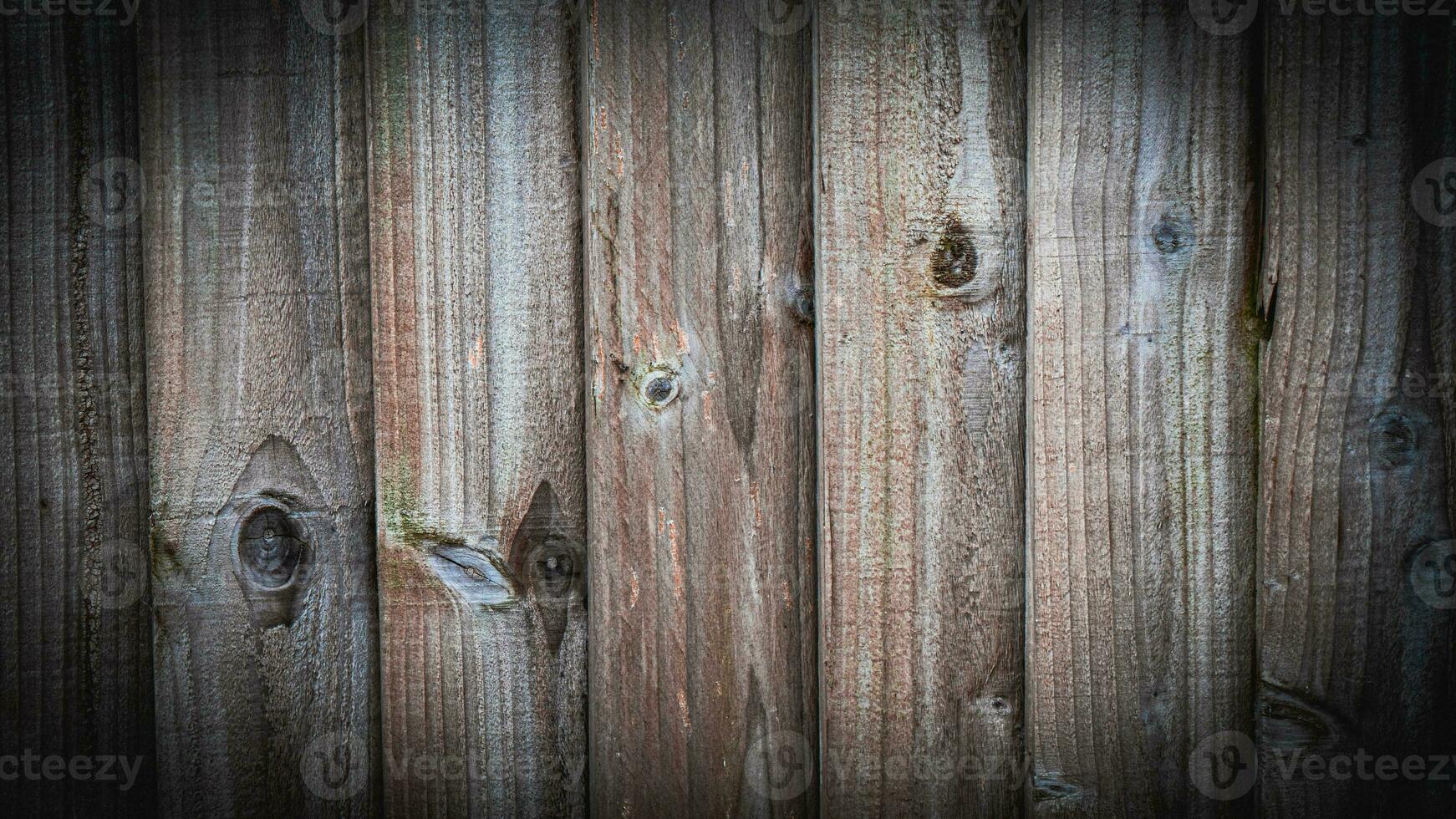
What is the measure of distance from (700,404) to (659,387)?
0.05 m

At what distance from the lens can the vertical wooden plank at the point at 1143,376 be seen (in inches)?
34.0

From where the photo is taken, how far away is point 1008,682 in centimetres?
91

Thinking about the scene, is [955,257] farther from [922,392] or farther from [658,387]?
[658,387]

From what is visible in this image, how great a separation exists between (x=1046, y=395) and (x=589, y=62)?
67 cm

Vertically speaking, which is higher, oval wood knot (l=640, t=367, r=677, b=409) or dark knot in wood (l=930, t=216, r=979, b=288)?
dark knot in wood (l=930, t=216, r=979, b=288)

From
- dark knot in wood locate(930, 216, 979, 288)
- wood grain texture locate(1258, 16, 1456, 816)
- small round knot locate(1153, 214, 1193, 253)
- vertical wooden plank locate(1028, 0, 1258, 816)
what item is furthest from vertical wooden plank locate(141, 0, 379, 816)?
wood grain texture locate(1258, 16, 1456, 816)

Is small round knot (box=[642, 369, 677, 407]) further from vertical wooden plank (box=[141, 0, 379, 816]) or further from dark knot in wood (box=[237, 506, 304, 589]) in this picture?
dark knot in wood (box=[237, 506, 304, 589])

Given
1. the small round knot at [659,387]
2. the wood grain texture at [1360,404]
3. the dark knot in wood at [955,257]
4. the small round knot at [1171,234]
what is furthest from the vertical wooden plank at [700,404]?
the wood grain texture at [1360,404]

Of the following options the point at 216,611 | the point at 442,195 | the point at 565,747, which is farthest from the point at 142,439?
the point at 565,747

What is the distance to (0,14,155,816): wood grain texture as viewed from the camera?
35.1 inches

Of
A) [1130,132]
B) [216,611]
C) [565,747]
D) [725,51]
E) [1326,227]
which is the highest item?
[725,51]

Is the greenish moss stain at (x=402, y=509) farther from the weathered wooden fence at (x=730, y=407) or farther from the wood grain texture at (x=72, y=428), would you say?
the wood grain texture at (x=72, y=428)

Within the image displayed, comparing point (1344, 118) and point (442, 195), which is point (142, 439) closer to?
Answer: point (442, 195)

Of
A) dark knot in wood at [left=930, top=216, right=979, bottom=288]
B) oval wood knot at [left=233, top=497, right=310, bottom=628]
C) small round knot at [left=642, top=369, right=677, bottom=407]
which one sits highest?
dark knot in wood at [left=930, top=216, right=979, bottom=288]
